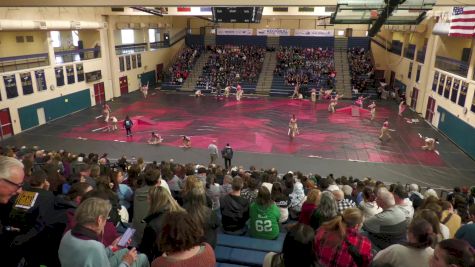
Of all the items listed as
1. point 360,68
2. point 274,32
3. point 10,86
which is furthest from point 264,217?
point 274,32

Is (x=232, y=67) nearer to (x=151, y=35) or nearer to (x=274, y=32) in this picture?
(x=274, y=32)

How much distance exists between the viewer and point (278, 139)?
18.9 meters

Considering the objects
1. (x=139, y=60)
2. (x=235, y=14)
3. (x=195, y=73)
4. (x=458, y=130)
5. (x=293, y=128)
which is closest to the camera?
(x=458, y=130)

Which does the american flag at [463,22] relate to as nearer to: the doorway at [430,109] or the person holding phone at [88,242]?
the doorway at [430,109]

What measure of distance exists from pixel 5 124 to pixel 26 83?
2.89m

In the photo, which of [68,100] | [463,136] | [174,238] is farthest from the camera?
[68,100]

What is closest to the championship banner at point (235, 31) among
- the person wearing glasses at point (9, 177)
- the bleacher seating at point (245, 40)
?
the bleacher seating at point (245, 40)

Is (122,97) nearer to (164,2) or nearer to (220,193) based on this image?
(164,2)

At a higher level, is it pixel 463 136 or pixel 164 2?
pixel 164 2

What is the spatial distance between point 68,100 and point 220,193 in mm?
20548

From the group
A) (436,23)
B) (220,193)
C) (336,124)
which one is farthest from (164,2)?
(436,23)

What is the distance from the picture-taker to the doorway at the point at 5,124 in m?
19.2

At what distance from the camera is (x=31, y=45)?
22.4 metres

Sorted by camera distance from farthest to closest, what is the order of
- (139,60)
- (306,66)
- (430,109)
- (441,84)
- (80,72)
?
(306,66) → (139,60) → (80,72) → (430,109) → (441,84)
